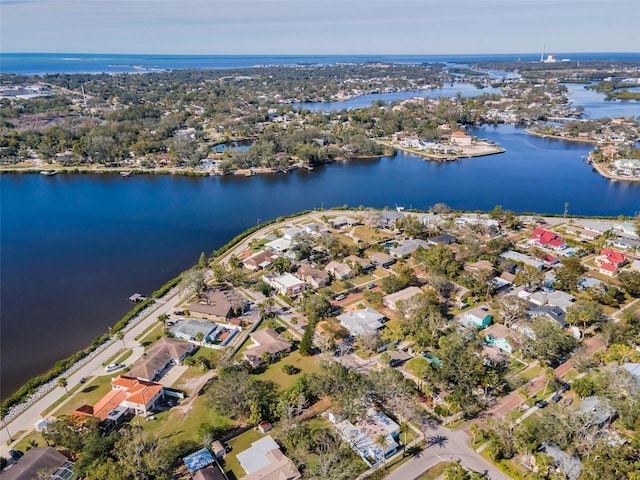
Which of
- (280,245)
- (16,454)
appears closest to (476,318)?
(280,245)

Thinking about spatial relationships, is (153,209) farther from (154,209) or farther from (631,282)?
(631,282)

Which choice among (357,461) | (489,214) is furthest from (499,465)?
(489,214)

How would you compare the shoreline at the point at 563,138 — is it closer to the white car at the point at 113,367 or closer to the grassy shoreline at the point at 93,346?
the grassy shoreline at the point at 93,346

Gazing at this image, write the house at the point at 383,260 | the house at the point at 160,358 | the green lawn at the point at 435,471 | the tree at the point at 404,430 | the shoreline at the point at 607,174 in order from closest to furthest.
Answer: the green lawn at the point at 435,471, the tree at the point at 404,430, the house at the point at 160,358, the house at the point at 383,260, the shoreline at the point at 607,174

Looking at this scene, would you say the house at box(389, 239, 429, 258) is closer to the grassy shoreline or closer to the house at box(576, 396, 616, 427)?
the grassy shoreline

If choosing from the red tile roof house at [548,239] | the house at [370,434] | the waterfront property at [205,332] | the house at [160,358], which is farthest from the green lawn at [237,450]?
the red tile roof house at [548,239]

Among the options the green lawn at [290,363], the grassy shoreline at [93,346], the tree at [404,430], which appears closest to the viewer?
the tree at [404,430]
